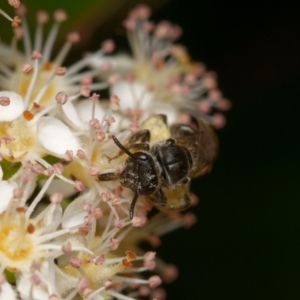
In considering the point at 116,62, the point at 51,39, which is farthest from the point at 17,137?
the point at 116,62

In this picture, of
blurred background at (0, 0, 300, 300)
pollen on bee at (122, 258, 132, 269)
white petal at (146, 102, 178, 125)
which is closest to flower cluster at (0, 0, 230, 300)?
pollen on bee at (122, 258, 132, 269)

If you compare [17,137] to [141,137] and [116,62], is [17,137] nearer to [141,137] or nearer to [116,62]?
[141,137]

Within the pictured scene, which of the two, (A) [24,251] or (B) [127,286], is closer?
(A) [24,251]

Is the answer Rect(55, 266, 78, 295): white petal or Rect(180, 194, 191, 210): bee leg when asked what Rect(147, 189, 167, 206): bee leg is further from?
Rect(55, 266, 78, 295): white petal

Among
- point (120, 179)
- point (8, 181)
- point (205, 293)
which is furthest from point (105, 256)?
point (205, 293)

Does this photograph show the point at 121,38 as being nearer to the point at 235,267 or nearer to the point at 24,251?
the point at 235,267

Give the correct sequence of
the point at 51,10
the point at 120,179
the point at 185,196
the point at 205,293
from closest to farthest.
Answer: the point at 120,179 → the point at 185,196 → the point at 51,10 → the point at 205,293
